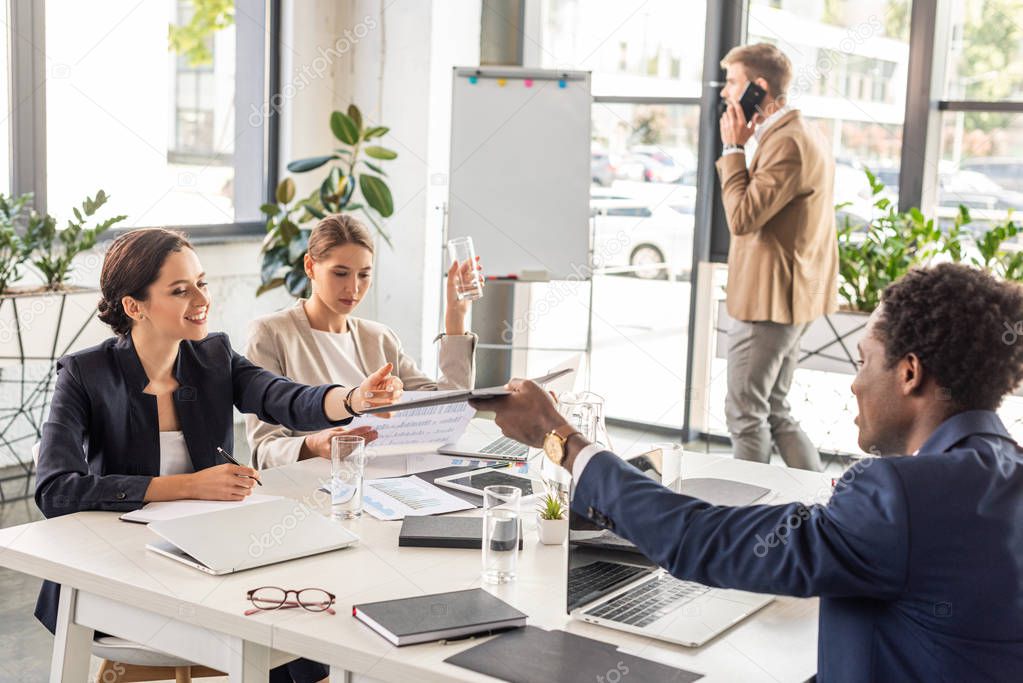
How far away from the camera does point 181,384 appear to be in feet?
7.67

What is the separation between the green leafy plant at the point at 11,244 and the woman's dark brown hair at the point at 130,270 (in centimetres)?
187

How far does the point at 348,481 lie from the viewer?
2029 mm

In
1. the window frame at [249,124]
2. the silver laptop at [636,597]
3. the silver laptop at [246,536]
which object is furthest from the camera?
the window frame at [249,124]

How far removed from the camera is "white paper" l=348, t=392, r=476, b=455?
2.41 meters

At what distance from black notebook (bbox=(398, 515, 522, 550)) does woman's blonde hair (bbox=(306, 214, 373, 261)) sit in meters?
1.14

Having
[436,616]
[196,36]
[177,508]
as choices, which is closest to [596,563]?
[436,616]

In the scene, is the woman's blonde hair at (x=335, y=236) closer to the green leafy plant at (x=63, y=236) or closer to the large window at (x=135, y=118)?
the green leafy plant at (x=63, y=236)

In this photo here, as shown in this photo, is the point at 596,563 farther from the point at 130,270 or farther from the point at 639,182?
the point at 639,182

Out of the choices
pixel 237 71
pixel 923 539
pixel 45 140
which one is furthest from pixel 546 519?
pixel 237 71

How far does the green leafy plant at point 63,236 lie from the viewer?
4152 mm

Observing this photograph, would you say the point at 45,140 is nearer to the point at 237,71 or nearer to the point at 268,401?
the point at 237,71

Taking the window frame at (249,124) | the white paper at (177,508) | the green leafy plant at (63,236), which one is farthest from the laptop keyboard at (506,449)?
the window frame at (249,124)

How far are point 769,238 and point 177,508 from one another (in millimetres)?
2775

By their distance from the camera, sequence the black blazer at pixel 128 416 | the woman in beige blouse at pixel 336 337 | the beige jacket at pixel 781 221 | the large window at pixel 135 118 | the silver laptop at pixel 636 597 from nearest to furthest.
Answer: the silver laptop at pixel 636 597 → the black blazer at pixel 128 416 → the woman in beige blouse at pixel 336 337 → the beige jacket at pixel 781 221 → the large window at pixel 135 118
